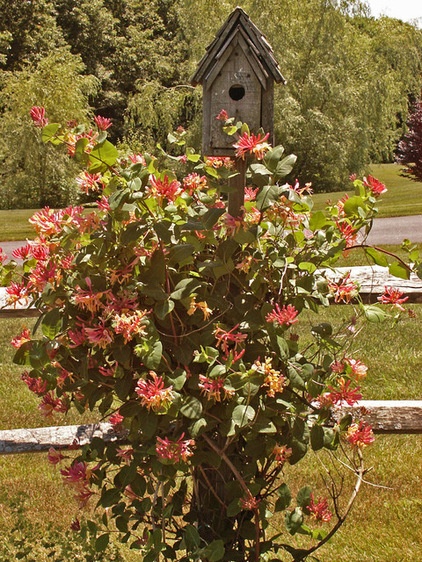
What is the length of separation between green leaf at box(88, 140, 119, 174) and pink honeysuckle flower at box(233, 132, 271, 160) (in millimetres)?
328

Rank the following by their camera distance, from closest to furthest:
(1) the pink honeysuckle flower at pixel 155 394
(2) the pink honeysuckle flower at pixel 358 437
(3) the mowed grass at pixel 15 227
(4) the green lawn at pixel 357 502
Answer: (1) the pink honeysuckle flower at pixel 155 394 < (2) the pink honeysuckle flower at pixel 358 437 < (4) the green lawn at pixel 357 502 < (3) the mowed grass at pixel 15 227

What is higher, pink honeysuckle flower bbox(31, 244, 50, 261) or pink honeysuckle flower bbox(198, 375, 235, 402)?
pink honeysuckle flower bbox(31, 244, 50, 261)

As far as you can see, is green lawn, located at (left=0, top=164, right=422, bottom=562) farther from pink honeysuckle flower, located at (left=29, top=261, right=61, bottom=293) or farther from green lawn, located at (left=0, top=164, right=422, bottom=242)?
green lawn, located at (left=0, top=164, right=422, bottom=242)

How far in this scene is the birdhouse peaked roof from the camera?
85.7 inches

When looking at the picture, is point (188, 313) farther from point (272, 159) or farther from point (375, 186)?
point (375, 186)

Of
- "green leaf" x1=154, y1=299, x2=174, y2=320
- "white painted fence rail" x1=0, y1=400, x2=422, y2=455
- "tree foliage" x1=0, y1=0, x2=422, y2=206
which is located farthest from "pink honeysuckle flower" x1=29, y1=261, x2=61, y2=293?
"tree foliage" x1=0, y1=0, x2=422, y2=206

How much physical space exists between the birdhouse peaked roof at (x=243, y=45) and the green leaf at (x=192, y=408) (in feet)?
3.11

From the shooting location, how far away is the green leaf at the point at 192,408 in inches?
77.6

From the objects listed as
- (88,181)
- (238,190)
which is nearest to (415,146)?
(238,190)

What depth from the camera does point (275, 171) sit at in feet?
6.68

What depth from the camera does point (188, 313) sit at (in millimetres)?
2018

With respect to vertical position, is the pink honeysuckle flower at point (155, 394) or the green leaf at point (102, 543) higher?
the pink honeysuckle flower at point (155, 394)

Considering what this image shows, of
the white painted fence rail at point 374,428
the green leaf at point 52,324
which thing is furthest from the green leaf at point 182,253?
the white painted fence rail at point 374,428

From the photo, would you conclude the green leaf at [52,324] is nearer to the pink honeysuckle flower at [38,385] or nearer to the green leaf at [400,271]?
the pink honeysuckle flower at [38,385]
